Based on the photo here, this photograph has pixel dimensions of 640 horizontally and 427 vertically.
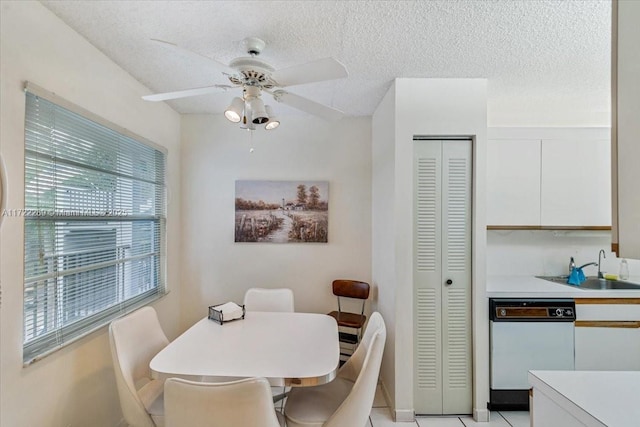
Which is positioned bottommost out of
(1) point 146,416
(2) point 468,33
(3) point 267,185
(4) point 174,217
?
(1) point 146,416

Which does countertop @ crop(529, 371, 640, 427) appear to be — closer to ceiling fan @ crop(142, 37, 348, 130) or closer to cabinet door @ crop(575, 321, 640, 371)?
cabinet door @ crop(575, 321, 640, 371)

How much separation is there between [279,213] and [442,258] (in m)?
1.67

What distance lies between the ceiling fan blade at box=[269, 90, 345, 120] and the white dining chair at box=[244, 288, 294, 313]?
1.60 meters

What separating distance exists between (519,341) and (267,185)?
261 cm

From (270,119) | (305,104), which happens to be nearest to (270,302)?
(270,119)

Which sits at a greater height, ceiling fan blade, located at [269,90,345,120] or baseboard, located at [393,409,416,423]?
ceiling fan blade, located at [269,90,345,120]

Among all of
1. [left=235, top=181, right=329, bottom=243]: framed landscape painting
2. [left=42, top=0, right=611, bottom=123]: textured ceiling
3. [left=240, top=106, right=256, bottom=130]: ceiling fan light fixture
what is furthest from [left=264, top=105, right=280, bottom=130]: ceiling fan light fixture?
[left=235, top=181, right=329, bottom=243]: framed landscape painting

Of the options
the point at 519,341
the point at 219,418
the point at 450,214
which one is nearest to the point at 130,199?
the point at 219,418

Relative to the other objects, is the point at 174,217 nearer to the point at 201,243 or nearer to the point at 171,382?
the point at 201,243

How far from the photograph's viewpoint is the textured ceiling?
1.57 m

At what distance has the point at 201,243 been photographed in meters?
3.21

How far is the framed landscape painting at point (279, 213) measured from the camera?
10.5ft

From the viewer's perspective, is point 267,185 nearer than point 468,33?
No

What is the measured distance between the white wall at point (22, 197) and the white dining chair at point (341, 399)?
48.6 inches
